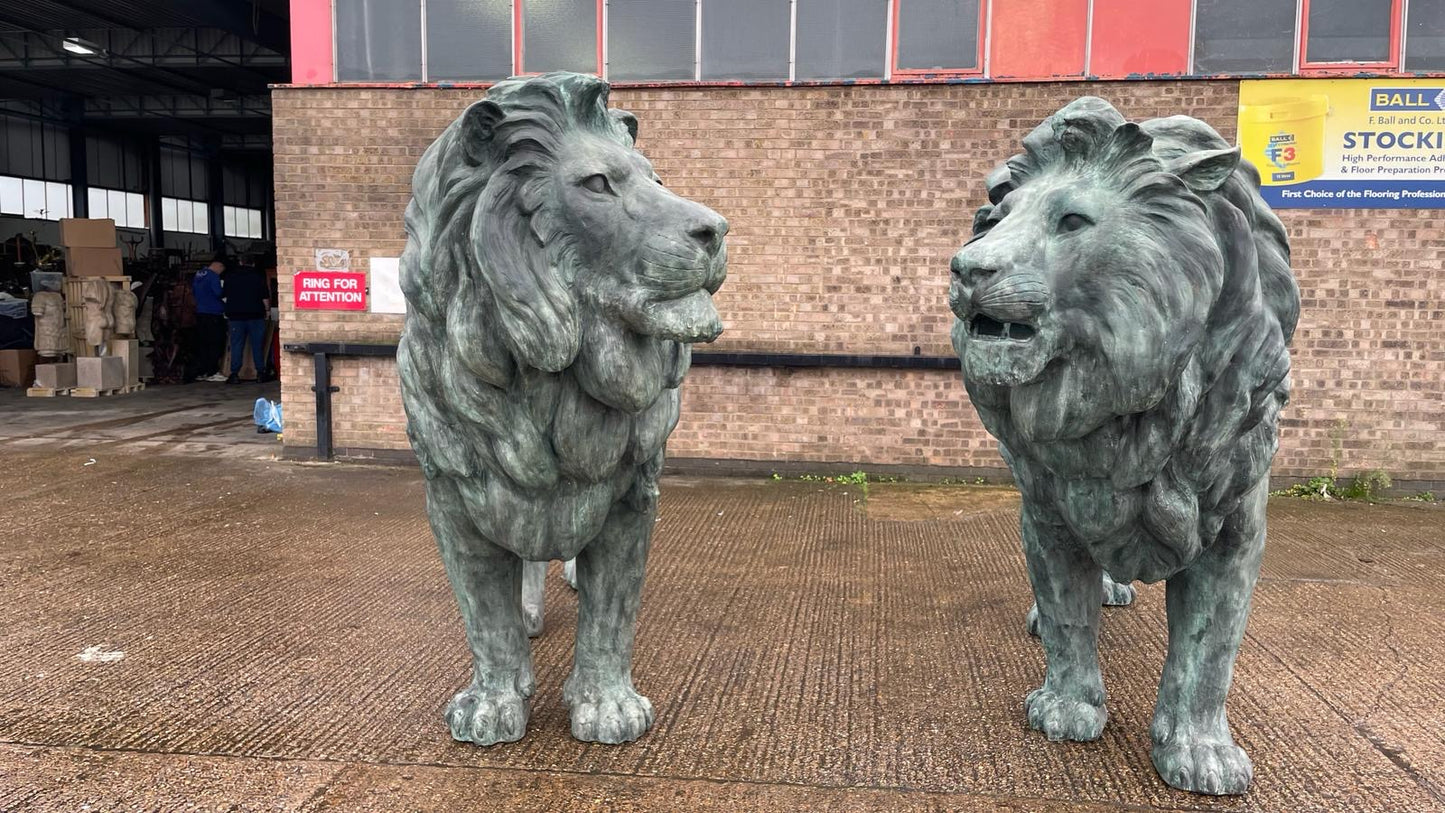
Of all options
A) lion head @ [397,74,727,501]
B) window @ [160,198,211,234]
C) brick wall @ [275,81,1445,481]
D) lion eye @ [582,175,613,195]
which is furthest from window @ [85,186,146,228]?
lion eye @ [582,175,613,195]

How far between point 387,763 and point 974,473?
5.30m

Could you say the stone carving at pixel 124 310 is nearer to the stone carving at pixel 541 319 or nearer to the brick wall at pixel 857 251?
the brick wall at pixel 857 251

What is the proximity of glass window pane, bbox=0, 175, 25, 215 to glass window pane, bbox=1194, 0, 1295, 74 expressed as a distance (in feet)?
91.6

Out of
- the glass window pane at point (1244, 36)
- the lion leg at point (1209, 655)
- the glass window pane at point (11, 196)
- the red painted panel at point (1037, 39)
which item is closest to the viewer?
the lion leg at point (1209, 655)

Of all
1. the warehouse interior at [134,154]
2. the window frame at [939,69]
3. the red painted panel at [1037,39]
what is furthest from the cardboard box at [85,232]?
the red painted panel at [1037,39]

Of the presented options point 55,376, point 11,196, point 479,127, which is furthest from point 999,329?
point 11,196

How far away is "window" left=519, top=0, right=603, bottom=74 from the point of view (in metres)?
7.26

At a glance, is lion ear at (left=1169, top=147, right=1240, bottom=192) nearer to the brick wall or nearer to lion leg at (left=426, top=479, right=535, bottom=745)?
lion leg at (left=426, top=479, right=535, bottom=745)

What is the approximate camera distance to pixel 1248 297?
2.11 meters

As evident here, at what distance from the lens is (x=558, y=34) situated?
287 inches

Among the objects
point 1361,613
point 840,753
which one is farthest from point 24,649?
point 1361,613

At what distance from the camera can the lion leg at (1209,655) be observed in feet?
7.96

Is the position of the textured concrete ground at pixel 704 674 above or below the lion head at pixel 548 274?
below

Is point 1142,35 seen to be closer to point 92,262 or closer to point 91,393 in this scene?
point 91,393
